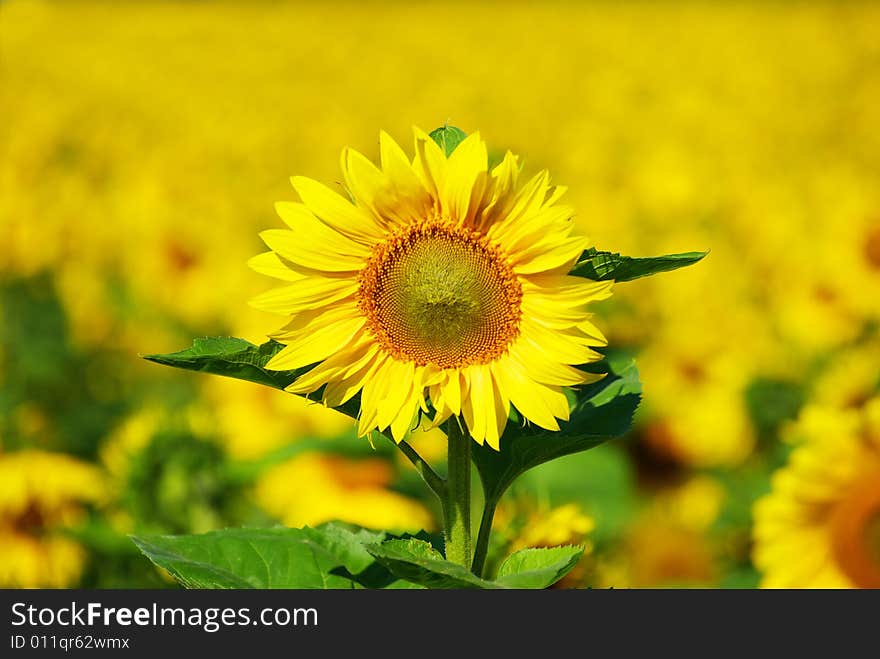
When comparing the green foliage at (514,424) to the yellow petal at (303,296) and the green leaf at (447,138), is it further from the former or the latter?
the green leaf at (447,138)

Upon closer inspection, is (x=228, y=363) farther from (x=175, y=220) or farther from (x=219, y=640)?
(x=175, y=220)

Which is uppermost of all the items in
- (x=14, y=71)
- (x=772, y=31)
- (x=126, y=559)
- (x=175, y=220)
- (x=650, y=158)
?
(x=772, y=31)

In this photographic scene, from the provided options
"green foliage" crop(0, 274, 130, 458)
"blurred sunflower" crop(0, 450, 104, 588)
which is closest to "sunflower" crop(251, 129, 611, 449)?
"blurred sunflower" crop(0, 450, 104, 588)

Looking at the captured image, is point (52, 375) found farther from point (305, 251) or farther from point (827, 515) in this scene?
point (305, 251)

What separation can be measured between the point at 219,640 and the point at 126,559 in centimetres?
165

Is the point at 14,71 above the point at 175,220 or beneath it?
above

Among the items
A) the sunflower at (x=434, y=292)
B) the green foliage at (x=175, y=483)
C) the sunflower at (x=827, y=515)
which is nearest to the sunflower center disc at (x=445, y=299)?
the sunflower at (x=434, y=292)

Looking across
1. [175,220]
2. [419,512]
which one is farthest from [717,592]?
[175,220]

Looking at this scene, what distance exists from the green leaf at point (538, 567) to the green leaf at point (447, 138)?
18.4 inches

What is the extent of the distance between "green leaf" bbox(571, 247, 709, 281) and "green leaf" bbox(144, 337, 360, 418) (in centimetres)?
33

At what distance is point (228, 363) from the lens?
1.29 m

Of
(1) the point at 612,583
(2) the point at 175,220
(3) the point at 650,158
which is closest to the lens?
(1) the point at 612,583

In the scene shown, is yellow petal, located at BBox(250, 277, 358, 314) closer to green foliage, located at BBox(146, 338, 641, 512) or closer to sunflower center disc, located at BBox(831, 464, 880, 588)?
green foliage, located at BBox(146, 338, 641, 512)

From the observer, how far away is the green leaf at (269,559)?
1291 millimetres
